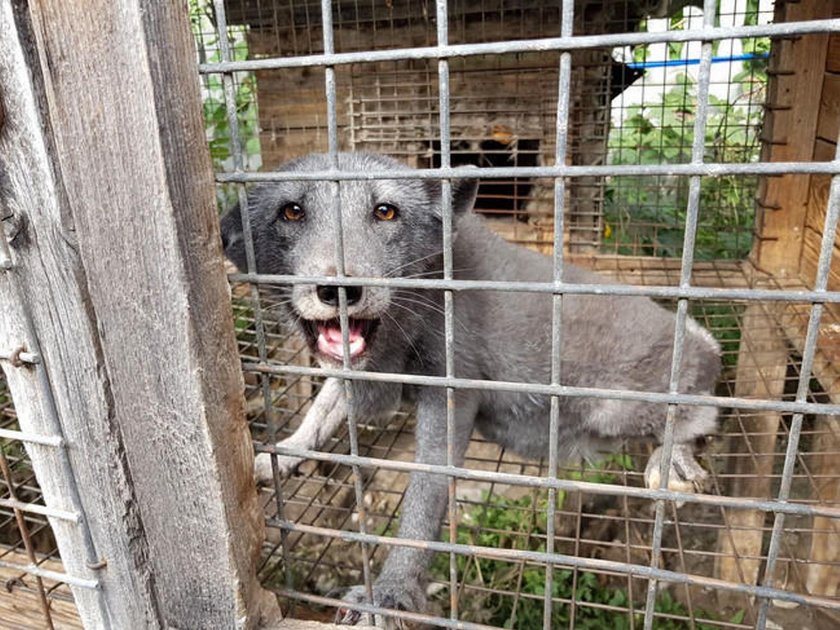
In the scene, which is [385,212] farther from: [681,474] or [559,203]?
[681,474]

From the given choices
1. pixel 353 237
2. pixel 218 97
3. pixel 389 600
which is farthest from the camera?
pixel 218 97

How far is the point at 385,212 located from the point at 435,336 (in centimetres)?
45

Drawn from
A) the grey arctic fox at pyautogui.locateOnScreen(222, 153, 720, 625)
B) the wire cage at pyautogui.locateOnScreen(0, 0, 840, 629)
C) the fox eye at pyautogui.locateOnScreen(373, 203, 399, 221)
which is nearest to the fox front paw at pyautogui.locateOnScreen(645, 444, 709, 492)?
the grey arctic fox at pyautogui.locateOnScreen(222, 153, 720, 625)

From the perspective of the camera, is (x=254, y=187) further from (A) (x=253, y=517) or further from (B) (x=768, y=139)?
(B) (x=768, y=139)

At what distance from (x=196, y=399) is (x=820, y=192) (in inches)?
111

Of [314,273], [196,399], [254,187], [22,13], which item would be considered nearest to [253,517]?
[196,399]

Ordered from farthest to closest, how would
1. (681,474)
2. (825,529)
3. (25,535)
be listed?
1. (825,529)
2. (681,474)
3. (25,535)

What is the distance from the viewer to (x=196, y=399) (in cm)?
127

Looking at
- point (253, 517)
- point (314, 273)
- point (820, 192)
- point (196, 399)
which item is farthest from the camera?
point (820, 192)

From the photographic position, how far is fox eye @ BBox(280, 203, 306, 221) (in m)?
2.09

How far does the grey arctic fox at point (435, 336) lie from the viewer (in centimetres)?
192

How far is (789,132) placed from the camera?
9.70 feet

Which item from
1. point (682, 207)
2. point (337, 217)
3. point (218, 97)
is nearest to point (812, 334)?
point (337, 217)

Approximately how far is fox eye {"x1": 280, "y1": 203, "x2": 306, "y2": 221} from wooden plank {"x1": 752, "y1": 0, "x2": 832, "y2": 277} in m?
2.16
